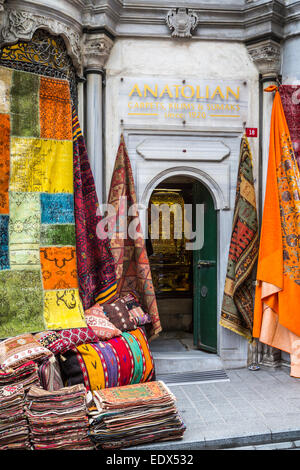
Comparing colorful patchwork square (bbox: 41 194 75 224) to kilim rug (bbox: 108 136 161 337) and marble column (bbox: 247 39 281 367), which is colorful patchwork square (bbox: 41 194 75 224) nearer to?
kilim rug (bbox: 108 136 161 337)

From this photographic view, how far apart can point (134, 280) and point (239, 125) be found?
91.6 inches

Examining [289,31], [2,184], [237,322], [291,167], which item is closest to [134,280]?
[237,322]

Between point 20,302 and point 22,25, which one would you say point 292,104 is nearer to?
point 22,25

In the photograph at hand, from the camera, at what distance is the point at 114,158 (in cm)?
533

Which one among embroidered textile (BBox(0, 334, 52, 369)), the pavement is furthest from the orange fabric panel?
embroidered textile (BBox(0, 334, 52, 369))

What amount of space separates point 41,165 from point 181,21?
255cm

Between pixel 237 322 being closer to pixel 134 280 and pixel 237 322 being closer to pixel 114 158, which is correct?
pixel 134 280

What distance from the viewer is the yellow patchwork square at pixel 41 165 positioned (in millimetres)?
4348

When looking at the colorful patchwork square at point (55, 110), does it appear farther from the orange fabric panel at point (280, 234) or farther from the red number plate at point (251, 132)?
the orange fabric panel at point (280, 234)

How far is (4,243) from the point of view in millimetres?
4250

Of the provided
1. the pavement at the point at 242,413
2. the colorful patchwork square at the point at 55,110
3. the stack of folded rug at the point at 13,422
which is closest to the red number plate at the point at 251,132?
the colorful patchwork square at the point at 55,110

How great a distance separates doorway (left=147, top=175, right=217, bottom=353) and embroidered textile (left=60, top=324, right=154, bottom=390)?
1.66 metres

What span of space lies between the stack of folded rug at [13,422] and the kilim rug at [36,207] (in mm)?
889
